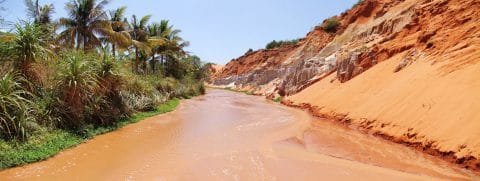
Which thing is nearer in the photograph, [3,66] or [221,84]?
[3,66]

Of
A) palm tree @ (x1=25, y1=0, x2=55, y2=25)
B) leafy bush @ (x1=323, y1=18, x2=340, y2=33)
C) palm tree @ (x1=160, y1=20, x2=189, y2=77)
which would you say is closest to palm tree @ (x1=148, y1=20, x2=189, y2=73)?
palm tree @ (x1=160, y1=20, x2=189, y2=77)

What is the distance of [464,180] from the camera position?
821 cm

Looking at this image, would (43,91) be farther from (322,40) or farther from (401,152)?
(322,40)

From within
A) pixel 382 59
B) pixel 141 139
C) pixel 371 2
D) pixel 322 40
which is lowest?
pixel 141 139

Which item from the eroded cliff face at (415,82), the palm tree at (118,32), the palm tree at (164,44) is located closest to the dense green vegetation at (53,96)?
the palm tree at (118,32)

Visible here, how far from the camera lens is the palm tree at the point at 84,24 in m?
22.8

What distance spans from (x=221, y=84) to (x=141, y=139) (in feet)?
233

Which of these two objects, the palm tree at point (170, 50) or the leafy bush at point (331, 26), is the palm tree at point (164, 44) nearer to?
the palm tree at point (170, 50)

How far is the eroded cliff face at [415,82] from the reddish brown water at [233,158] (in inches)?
35.5

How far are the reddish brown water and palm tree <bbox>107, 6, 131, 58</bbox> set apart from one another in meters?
11.1

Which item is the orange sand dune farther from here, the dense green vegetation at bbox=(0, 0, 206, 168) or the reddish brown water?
the dense green vegetation at bbox=(0, 0, 206, 168)

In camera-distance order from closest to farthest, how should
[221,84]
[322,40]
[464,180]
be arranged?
[464,180] < [322,40] < [221,84]

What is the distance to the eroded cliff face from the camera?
35.6ft

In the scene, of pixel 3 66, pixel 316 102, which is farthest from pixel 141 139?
pixel 316 102
